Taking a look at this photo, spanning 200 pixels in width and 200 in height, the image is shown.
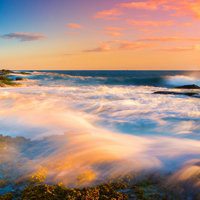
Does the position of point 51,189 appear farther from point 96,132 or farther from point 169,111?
point 169,111

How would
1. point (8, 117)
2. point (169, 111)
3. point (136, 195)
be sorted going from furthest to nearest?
1. point (169, 111)
2. point (8, 117)
3. point (136, 195)

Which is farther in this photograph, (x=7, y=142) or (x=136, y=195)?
(x=7, y=142)

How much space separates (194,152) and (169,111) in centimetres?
792

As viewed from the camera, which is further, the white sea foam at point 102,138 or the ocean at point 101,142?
the white sea foam at point 102,138

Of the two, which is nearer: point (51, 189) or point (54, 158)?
point (51, 189)

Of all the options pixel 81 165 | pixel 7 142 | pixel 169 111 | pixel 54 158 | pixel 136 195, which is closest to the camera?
pixel 136 195

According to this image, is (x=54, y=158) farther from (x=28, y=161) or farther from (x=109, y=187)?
(x=109, y=187)

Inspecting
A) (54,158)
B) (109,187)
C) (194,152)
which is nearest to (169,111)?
(194,152)

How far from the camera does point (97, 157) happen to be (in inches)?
277

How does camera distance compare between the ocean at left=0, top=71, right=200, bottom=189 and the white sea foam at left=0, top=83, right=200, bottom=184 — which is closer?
the ocean at left=0, top=71, right=200, bottom=189

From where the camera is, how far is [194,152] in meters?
7.70

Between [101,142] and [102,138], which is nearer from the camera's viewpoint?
[101,142]

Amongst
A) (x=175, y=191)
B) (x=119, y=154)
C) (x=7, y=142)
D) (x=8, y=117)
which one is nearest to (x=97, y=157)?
(x=119, y=154)

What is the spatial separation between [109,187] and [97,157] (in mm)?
1735
